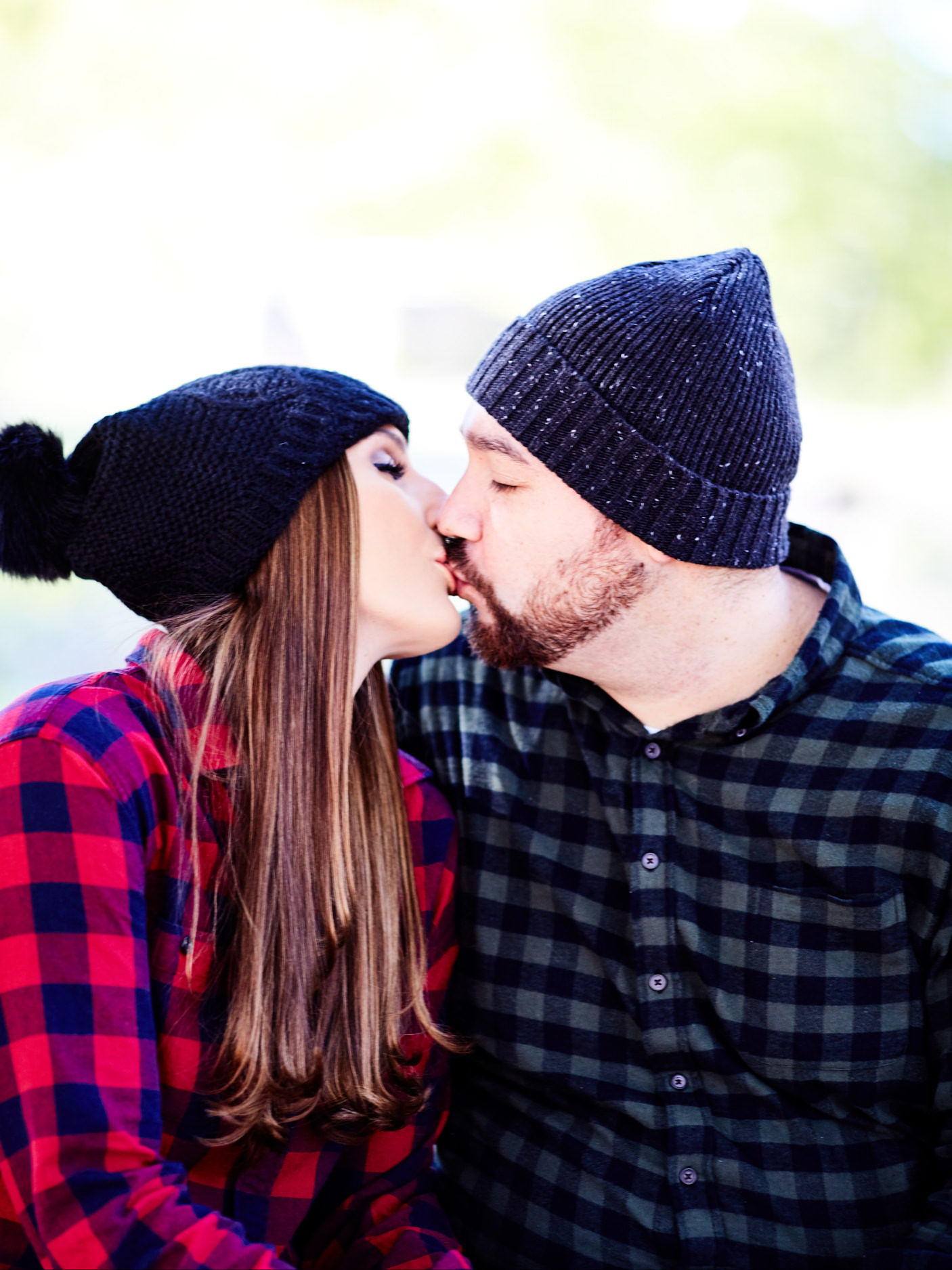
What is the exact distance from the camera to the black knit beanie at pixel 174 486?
43.4 inches

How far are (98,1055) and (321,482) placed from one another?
0.59m

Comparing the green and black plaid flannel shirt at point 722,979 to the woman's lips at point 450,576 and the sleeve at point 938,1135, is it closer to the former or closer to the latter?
the sleeve at point 938,1135

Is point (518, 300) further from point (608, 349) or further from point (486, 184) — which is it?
point (608, 349)

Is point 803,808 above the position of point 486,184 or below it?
below

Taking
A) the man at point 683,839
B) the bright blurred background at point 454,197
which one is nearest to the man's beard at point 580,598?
the man at point 683,839

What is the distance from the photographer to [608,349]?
3.88 feet

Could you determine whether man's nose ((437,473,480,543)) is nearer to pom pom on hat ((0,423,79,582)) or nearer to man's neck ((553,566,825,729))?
man's neck ((553,566,825,729))

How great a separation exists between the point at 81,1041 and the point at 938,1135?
2.82ft

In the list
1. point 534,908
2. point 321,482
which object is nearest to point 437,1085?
point 534,908

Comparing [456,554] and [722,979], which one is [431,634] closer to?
[456,554]

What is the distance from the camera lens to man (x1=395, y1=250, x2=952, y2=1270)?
3.68ft

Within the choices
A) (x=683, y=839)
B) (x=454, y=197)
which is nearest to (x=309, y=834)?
(x=683, y=839)

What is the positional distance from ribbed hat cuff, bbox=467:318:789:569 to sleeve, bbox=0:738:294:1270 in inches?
23.7

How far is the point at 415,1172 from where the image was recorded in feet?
4.03
